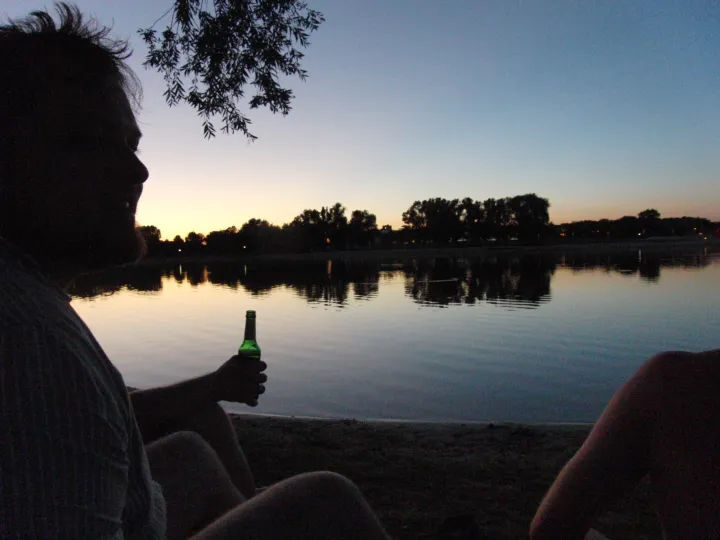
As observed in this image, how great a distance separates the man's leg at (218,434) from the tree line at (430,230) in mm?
123886

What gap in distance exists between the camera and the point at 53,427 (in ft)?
2.40

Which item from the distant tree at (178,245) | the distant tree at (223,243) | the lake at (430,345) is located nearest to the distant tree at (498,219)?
the distant tree at (223,243)

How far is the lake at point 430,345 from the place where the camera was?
26.5 ft

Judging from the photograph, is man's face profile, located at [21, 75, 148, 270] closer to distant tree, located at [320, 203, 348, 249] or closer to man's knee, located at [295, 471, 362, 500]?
man's knee, located at [295, 471, 362, 500]

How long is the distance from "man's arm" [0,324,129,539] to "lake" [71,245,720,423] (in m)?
1.43

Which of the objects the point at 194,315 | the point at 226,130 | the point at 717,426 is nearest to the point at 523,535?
the point at 717,426

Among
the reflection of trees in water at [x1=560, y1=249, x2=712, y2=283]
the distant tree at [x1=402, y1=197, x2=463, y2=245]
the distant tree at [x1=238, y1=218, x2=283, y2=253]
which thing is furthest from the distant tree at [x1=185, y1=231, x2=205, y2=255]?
the reflection of trees in water at [x1=560, y1=249, x2=712, y2=283]

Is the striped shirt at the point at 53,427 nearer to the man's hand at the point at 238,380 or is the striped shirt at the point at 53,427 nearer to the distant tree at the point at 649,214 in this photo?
the man's hand at the point at 238,380

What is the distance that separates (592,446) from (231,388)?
1366 millimetres

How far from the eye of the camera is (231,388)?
2.09 metres

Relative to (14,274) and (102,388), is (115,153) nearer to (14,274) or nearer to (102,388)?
(14,274)

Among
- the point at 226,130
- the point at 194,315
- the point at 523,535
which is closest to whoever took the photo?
the point at 523,535

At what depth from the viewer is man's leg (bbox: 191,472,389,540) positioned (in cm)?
126

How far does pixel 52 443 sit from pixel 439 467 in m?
4.12
